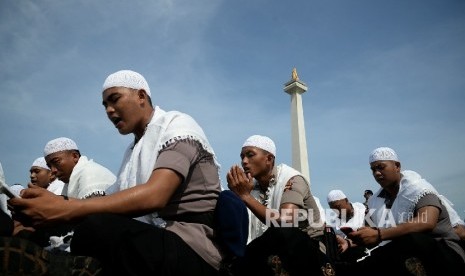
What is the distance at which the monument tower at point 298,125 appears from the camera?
19.6 metres

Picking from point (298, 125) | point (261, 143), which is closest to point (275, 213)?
point (261, 143)

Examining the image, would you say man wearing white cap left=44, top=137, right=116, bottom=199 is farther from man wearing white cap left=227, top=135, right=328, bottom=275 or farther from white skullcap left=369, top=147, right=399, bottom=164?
white skullcap left=369, top=147, right=399, bottom=164

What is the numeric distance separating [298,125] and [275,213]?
17.2 metres

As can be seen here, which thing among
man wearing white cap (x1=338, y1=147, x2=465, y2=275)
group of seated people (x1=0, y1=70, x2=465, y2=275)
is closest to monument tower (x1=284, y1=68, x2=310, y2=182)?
man wearing white cap (x1=338, y1=147, x2=465, y2=275)

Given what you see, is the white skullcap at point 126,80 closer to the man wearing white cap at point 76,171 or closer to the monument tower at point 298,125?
the man wearing white cap at point 76,171

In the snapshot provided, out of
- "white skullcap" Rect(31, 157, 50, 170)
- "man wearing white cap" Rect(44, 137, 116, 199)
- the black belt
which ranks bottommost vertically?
Result: the black belt

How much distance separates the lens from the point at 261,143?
14.9 feet

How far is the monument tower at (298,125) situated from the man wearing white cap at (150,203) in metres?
17.3

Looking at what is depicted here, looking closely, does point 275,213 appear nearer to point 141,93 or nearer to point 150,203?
point 141,93

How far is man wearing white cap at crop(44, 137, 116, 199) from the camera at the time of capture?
3.59 m

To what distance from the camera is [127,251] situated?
147 cm

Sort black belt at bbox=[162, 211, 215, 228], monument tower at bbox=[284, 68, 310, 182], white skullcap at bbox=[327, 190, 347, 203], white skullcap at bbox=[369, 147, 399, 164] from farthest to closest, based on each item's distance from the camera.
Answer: monument tower at bbox=[284, 68, 310, 182]
white skullcap at bbox=[327, 190, 347, 203]
white skullcap at bbox=[369, 147, 399, 164]
black belt at bbox=[162, 211, 215, 228]

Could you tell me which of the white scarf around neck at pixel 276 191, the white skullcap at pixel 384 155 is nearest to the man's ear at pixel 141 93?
the white scarf around neck at pixel 276 191

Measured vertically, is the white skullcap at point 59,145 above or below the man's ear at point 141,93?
above
